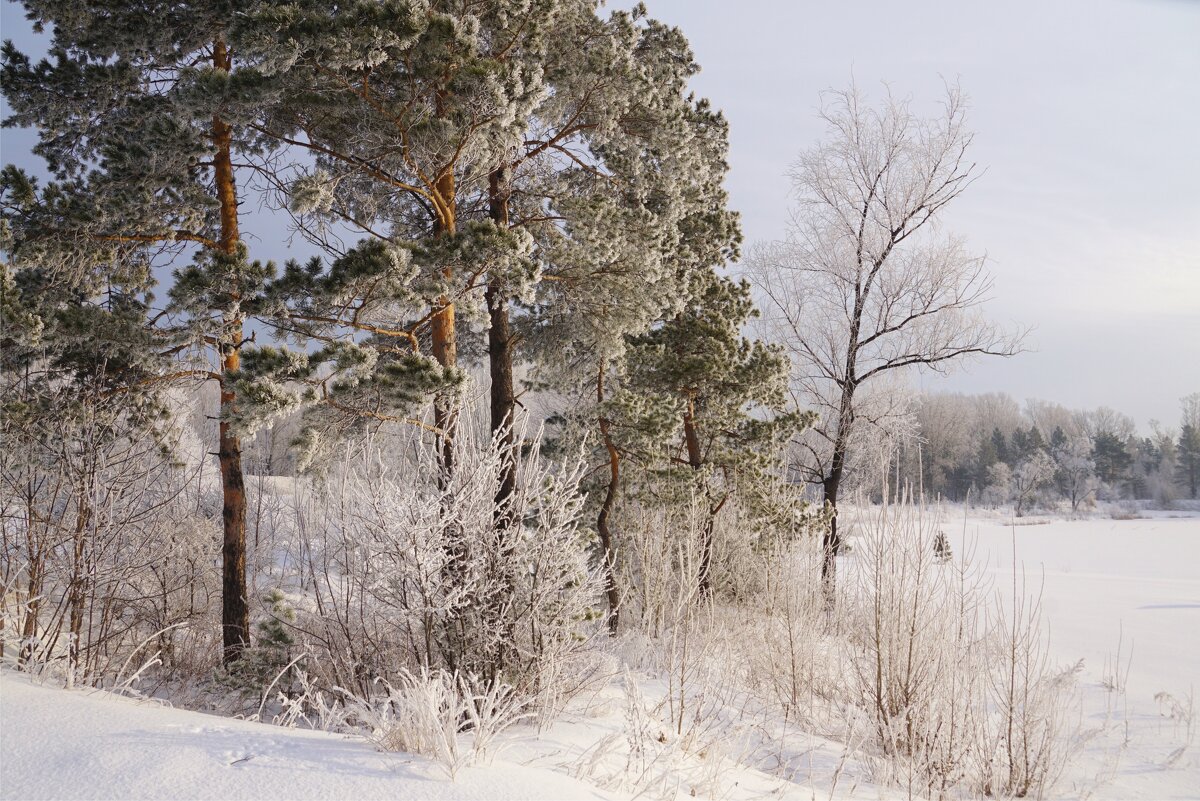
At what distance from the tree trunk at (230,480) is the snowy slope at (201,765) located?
502 centimetres

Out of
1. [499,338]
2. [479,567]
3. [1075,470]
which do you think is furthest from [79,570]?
[1075,470]

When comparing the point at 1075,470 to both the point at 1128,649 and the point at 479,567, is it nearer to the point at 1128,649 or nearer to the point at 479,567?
the point at 1128,649

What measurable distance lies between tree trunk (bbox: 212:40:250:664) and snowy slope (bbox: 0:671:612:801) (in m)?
5.02

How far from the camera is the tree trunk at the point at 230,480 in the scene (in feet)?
27.2

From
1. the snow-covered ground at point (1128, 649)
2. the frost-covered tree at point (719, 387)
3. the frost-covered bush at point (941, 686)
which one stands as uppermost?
the frost-covered tree at point (719, 387)

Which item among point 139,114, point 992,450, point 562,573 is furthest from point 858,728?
point 992,450

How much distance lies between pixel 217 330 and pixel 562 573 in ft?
14.4

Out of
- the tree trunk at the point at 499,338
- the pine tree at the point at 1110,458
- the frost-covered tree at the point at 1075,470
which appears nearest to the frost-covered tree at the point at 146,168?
the tree trunk at the point at 499,338

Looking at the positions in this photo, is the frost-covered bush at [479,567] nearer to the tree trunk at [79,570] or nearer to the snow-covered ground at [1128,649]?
the tree trunk at [79,570]

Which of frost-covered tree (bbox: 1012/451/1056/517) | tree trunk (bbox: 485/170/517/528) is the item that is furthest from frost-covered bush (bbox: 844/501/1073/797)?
frost-covered tree (bbox: 1012/451/1056/517)

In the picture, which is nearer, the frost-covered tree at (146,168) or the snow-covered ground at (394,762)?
the snow-covered ground at (394,762)

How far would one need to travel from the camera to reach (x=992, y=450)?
59.3 meters

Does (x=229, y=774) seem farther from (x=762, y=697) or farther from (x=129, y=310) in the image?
(x=129, y=310)

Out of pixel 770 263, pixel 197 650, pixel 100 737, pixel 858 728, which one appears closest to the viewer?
pixel 100 737
